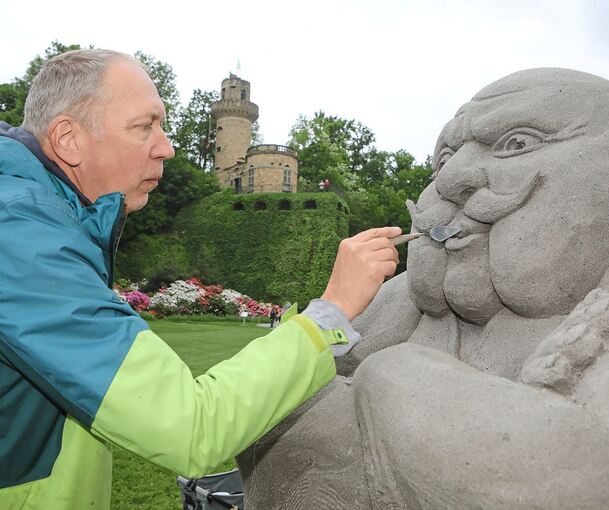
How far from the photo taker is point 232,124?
38750 millimetres

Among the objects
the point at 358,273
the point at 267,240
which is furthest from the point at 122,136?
the point at 267,240

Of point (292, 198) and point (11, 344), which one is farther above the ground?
point (292, 198)

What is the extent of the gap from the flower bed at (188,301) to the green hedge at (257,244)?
12.2 feet

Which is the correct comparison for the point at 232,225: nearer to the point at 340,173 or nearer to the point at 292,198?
the point at 292,198

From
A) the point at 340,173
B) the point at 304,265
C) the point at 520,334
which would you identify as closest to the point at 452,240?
the point at 520,334

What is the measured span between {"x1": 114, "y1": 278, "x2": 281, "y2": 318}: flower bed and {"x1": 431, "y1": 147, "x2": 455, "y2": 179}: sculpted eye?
56.6 feet

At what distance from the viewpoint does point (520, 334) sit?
2041mm

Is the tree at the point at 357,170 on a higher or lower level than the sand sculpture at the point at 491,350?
higher

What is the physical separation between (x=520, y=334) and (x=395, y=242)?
59 cm

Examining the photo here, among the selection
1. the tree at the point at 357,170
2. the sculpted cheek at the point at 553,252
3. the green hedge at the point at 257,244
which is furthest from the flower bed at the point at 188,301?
the sculpted cheek at the point at 553,252

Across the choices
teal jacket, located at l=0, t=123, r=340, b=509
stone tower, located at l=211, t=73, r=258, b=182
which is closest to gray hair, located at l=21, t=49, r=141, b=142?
teal jacket, located at l=0, t=123, r=340, b=509

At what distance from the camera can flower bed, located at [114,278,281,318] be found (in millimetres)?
19438

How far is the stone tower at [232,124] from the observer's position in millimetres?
38562

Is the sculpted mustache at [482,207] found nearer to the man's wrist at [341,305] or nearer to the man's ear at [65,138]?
the man's wrist at [341,305]
